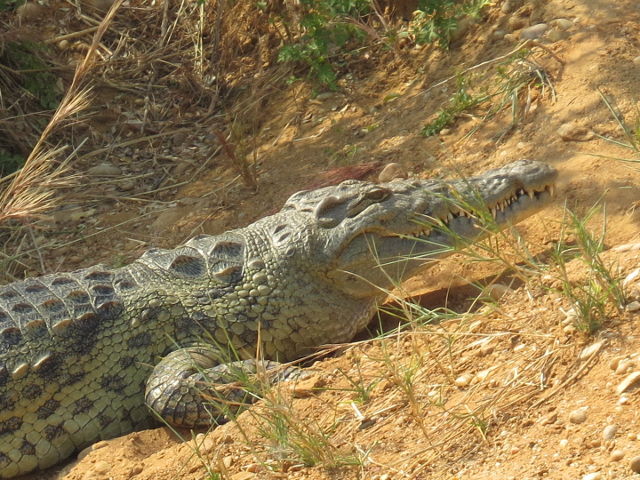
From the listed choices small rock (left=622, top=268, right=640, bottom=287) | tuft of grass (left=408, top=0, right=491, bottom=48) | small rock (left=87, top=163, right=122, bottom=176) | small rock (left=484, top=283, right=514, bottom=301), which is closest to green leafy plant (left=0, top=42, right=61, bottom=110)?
small rock (left=87, top=163, right=122, bottom=176)

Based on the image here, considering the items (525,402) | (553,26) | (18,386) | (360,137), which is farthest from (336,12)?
(525,402)

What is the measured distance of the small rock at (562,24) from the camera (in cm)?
619

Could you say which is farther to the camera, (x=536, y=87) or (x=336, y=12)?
(x=336, y=12)

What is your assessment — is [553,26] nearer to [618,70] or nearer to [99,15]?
[618,70]

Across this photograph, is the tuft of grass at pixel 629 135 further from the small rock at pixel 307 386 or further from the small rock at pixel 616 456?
the small rock at pixel 307 386

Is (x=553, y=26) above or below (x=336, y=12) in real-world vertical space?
below

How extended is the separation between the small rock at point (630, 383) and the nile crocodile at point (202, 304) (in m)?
1.66

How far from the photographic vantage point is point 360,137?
6.73 meters

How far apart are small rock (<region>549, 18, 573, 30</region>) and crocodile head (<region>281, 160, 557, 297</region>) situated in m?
A: 1.73

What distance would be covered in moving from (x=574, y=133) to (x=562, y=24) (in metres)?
1.11

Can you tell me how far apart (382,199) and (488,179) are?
56 centimetres

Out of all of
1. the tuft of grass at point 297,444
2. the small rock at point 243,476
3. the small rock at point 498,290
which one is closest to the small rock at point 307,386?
the small rock at point 243,476

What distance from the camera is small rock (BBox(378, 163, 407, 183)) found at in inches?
234

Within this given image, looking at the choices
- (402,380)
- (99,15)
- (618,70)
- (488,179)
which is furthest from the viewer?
(99,15)
